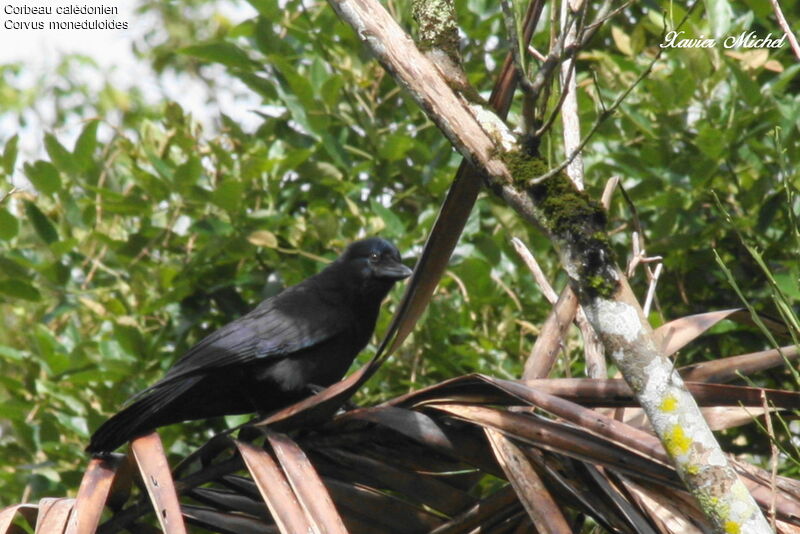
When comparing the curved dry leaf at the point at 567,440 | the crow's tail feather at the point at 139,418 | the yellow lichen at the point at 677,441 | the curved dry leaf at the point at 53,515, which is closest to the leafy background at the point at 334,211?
the crow's tail feather at the point at 139,418

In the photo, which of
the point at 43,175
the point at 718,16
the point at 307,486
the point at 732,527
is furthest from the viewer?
the point at 43,175

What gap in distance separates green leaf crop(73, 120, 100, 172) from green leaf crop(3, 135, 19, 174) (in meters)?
0.29

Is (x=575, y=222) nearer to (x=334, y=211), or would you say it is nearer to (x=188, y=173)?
(x=188, y=173)

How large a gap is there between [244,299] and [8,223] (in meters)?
1.19

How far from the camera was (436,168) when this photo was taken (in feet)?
16.2

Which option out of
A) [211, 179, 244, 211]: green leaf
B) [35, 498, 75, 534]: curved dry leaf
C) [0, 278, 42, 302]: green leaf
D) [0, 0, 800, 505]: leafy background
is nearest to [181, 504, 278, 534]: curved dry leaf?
[35, 498, 75, 534]: curved dry leaf

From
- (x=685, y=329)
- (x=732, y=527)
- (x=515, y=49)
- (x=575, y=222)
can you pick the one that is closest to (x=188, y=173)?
(x=685, y=329)

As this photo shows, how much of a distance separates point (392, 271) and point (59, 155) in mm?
1743

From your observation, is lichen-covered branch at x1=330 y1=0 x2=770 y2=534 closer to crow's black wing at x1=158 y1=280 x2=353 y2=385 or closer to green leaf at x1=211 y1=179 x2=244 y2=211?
crow's black wing at x1=158 y1=280 x2=353 y2=385

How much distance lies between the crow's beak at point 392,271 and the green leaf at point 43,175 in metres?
1.64

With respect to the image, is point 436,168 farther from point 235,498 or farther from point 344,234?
point 235,498

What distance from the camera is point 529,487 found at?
7.20ft

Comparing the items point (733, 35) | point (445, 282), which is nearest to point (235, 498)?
point (445, 282)

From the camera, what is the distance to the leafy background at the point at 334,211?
15.1 feet
